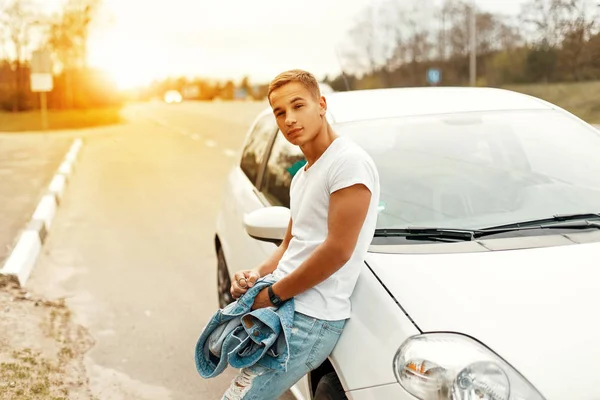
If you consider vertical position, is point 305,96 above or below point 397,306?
above

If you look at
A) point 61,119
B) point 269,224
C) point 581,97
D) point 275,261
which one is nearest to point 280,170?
point 269,224

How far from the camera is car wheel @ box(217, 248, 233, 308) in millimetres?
4736

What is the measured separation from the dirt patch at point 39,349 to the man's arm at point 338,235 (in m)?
2.04

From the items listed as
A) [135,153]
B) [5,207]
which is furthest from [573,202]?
Answer: [135,153]

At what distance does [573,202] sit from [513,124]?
1.98 feet

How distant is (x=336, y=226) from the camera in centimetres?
240

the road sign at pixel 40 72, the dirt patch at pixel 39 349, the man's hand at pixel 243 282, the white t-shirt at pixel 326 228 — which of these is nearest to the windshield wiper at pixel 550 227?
the white t-shirt at pixel 326 228

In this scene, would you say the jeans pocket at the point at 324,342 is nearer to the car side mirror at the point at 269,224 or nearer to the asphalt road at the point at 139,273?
the car side mirror at the point at 269,224

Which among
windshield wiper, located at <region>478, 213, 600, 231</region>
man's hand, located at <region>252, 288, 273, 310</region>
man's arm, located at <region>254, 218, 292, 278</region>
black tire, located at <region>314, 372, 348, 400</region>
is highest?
windshield wiper, located at <region>478, 213, 600, 231</region>

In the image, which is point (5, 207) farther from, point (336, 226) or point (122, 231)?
point (336, 226)

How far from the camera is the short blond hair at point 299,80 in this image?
2.50 m

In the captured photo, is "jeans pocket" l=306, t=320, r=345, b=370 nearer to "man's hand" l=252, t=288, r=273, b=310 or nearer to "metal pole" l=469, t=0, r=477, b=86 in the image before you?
"man's hand" l=252, t=288, r=273, b=310

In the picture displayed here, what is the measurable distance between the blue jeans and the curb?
404 cm

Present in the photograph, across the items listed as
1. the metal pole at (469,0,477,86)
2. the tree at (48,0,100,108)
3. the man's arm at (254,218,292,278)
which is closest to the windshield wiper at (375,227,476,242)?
the man's arm at (254,218,292,278)
